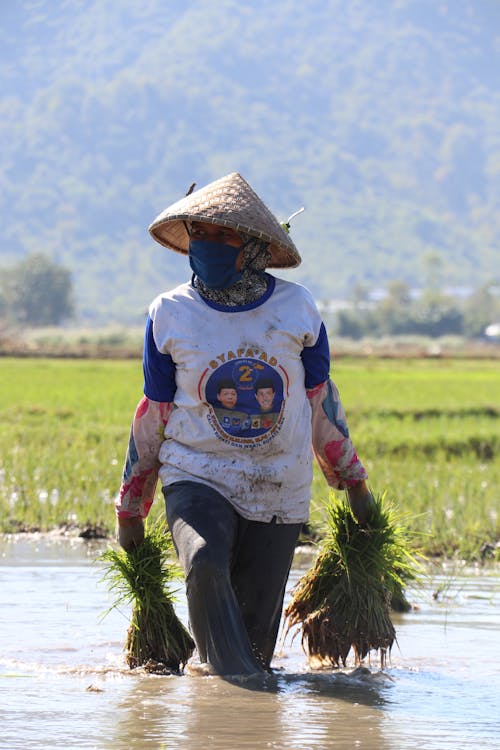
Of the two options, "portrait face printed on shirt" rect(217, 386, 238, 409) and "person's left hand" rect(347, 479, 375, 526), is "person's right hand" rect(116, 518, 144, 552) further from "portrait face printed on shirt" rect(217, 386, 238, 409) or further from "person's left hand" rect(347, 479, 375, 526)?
"person's left hand" rect(347, 479, 375, 526)

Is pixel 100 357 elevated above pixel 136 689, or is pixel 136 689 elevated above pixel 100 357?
pixel 100 357

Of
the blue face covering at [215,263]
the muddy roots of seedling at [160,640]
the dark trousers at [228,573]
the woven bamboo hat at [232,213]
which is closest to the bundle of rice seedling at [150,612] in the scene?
the muddy roots of seedling at [160,640]

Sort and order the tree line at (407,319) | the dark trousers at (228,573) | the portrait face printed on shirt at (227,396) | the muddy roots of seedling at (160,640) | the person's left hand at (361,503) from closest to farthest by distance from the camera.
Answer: the dark trousers at (228,573), the portrait face printed on shirt at (227,396), the muddy roots of seedling at (160,640), the person's left hand at (361,503), the tree line at (407,319)

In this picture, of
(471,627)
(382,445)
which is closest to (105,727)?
(471,627)

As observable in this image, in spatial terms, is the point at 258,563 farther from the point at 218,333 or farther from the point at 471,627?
the point at 471,627

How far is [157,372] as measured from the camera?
4082 mm

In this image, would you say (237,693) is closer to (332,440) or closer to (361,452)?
(332,440)

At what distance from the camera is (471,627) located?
546 cm

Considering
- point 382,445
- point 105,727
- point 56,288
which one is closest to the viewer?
point 105,727

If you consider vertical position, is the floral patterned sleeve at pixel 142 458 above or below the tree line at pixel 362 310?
below

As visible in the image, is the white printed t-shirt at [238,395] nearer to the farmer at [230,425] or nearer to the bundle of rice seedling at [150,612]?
the farmer at [230,425]

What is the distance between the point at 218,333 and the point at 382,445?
9.92 metres

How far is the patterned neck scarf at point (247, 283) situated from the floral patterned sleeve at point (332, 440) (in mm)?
A: 372

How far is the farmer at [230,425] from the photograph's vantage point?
391cm
